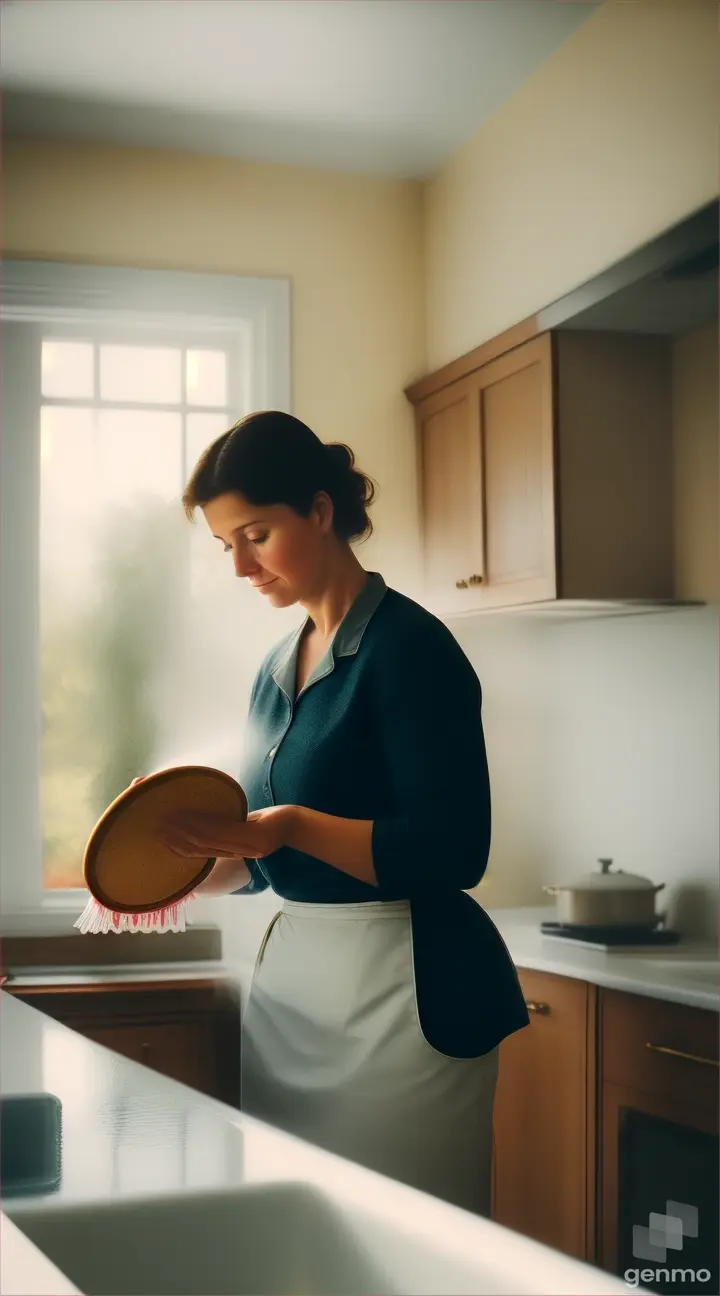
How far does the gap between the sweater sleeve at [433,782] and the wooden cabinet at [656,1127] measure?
0.59m

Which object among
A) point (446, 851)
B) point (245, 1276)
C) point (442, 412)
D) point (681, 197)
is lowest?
point (245, 1276)

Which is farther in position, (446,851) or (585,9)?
(585,9)

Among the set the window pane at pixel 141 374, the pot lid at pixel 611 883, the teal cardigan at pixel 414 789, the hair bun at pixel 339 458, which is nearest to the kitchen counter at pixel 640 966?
the pot lid at pixel 611 883

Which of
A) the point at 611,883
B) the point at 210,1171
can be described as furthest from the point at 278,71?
the point at 210,1171

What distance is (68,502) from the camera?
2.73 m

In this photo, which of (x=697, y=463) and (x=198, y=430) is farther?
(x=198, y=430)

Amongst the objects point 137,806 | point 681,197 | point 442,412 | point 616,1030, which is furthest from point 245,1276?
point 442,412

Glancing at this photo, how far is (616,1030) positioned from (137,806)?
3.36ft

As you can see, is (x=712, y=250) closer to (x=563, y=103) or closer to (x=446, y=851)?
(x=563, y=103)

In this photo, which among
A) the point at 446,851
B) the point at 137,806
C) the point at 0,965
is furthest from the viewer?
the point at 0,965

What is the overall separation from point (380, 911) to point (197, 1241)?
1.99 feet

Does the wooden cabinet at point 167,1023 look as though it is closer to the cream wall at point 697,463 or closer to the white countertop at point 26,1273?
the cream wall at point 697,463

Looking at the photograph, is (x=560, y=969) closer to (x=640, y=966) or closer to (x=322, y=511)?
(x=640, y=966)

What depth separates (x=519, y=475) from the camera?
2.35 metres
